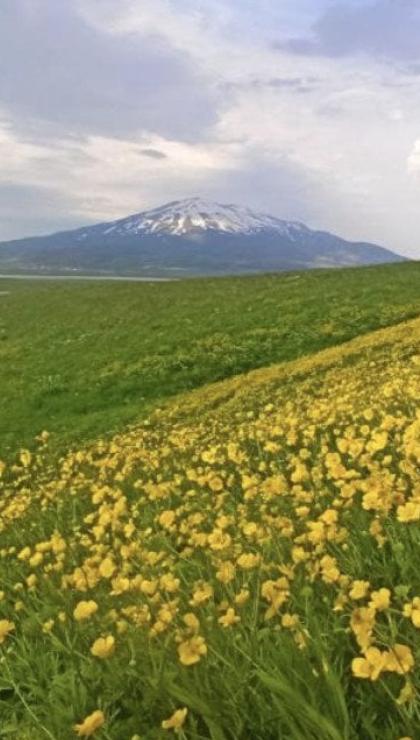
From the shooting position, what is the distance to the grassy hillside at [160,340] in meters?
27.2

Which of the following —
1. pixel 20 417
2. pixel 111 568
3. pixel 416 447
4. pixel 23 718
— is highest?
pixel 416 447

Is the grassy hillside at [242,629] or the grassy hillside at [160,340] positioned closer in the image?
the grassy hillside at [242,629]

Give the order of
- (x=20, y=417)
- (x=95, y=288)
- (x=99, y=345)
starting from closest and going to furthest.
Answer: (x=20, y=417) < (x=99, y=345) < (x=95, y=288)

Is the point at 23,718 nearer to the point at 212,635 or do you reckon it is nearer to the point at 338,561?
the point at 212,635

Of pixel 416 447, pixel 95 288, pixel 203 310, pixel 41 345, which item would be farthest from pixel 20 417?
pixel 95 288

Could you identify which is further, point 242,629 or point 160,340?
point 160,340

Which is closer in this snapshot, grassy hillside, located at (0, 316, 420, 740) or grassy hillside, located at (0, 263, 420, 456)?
grassy hillside, located at (0, 316, 420, 740)

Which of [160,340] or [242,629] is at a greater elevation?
[242,629]

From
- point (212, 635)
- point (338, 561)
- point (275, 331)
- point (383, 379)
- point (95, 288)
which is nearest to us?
point (212, 635)

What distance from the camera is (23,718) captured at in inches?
206

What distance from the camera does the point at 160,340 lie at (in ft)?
119

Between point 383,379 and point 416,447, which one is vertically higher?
point 416,447

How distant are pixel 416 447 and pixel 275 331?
94.3 ft

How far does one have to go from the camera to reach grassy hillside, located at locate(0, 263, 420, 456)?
27.2 meters
